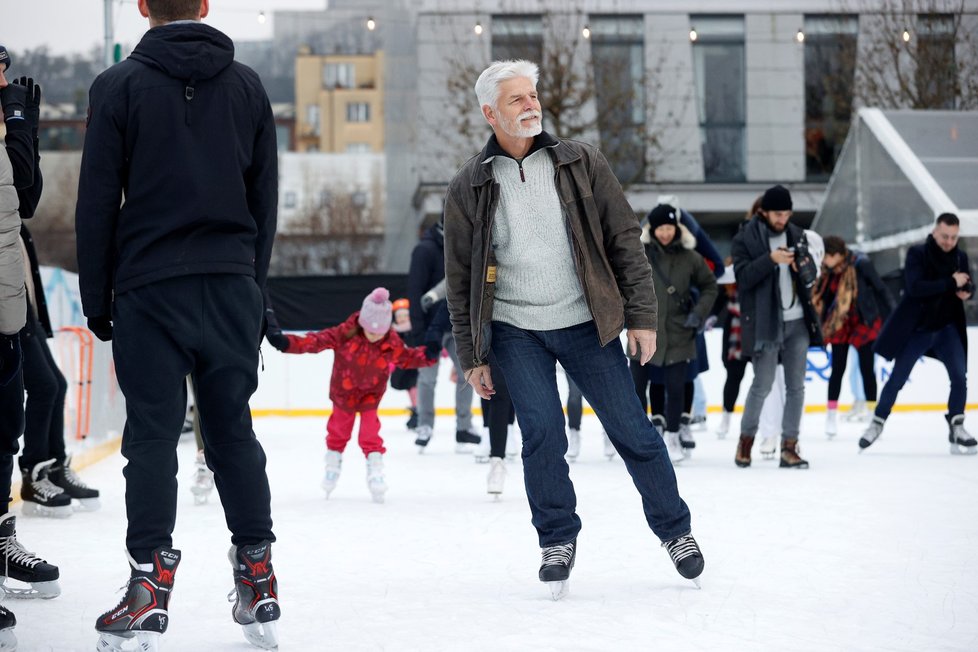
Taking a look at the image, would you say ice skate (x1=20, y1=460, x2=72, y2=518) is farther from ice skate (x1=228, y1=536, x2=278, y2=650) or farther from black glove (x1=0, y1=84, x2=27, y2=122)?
ice skate (x1=228, y1=536, x2=278, y2=650)

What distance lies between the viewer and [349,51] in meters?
54.6

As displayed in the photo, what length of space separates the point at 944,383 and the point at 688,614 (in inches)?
406

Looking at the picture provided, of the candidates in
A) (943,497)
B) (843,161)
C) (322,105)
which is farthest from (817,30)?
(322,105)

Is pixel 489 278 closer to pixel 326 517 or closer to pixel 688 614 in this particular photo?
pixel 688 614

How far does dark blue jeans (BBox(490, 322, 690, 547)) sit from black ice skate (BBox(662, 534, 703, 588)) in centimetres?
3

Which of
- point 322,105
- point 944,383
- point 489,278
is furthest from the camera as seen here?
point 322,105

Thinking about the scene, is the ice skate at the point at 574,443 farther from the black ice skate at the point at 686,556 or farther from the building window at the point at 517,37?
the building window at the point at 517,37

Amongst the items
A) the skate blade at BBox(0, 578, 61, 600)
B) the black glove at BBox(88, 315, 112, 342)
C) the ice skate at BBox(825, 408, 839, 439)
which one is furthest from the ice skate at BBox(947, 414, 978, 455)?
the black glove at BBox(88, 315, 112, 342)

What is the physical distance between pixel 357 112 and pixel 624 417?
56.9 meters

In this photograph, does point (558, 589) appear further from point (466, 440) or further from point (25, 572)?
point (466, 440)

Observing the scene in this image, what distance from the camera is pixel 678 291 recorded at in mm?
7844

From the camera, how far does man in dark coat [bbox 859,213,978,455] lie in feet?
27.1

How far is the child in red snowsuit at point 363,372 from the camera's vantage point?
21.0 feet

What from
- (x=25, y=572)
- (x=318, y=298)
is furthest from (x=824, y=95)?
(x=25, y=572)
